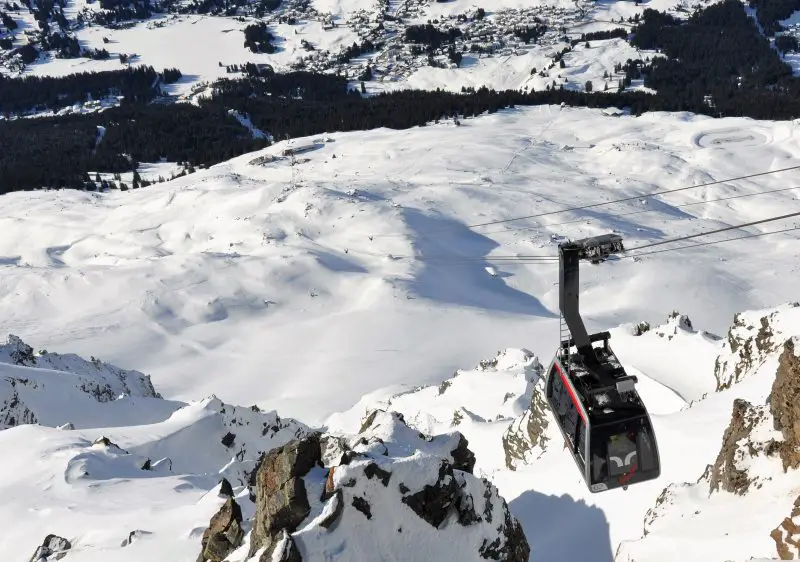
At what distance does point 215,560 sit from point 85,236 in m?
73.8

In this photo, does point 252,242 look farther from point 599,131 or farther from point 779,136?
point 779,136

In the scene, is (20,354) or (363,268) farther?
(363,268)

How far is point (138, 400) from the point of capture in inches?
1372

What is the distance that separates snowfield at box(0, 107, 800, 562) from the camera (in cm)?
1900

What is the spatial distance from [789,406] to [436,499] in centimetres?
802

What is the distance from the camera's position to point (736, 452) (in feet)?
45.6

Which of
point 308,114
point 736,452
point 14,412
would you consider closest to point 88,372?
point 14,412

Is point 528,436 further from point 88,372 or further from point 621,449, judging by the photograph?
point 88,372

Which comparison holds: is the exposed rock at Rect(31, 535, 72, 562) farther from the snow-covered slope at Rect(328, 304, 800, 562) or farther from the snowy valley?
the snow-covered slope at Rect(328, 304, 800, 562)

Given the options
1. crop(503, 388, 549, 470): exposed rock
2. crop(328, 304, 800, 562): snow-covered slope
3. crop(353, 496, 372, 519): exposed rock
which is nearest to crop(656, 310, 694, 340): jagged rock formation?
crop(328, 304, 800, 562): snow-covered slope

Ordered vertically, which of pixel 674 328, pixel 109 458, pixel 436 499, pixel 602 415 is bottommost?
pixel 109 458

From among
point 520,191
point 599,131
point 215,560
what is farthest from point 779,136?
point 215,560

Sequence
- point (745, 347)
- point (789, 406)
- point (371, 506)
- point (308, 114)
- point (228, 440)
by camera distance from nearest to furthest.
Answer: point (789, 406)
point (371, 506)
point (745, 347)
point (228, 440)
point (308, 114)

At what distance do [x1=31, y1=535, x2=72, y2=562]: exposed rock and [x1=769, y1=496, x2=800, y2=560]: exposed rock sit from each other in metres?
17.3
